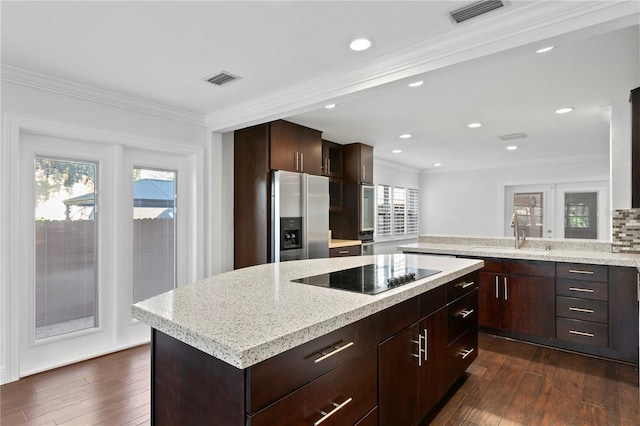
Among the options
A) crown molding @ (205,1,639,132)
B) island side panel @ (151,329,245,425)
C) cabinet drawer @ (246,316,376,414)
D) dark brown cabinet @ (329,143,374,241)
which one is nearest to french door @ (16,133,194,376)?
crown molding @ (205,1,639,132)

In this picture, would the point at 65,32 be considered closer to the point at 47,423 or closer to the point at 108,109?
the point at 108,109

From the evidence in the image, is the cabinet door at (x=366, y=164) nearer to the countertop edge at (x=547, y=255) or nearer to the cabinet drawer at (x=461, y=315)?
the countertop edge at (x=547, y=255)

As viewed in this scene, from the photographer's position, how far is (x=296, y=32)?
215 cm

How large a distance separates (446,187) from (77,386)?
7.49 meters

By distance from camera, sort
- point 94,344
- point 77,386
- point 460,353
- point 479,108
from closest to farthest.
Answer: point 460,353, point 77,386, point 94,344, point 479,108

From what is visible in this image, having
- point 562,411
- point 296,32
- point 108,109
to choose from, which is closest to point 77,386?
point 108,109

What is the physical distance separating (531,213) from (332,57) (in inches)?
245

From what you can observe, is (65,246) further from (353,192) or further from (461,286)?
(353,192)

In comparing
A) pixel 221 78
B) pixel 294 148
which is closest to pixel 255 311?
pixel 221 78

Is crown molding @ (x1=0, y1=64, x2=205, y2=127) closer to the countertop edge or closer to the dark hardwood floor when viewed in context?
the dark hardwood floor

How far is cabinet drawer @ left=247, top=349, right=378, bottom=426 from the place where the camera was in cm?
104

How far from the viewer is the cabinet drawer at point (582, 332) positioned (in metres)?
2.99

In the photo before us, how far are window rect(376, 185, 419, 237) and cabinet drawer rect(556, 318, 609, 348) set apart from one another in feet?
12.2

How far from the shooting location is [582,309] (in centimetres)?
308
